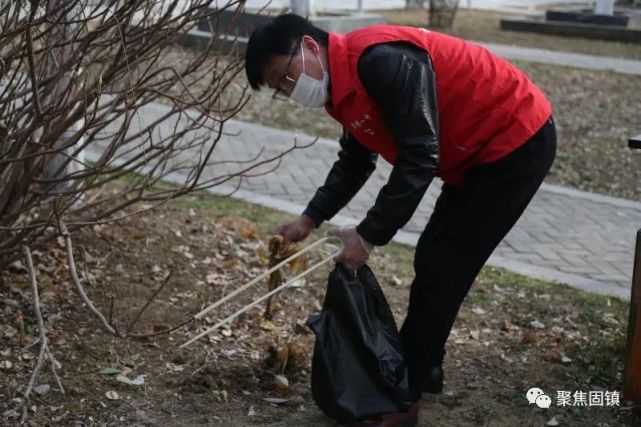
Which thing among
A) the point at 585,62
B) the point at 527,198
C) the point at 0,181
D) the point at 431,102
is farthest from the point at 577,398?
the point at 585,62

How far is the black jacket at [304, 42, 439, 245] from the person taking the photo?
2869 mm

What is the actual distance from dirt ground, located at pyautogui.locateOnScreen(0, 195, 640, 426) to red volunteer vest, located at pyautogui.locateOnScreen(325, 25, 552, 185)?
1044 mm

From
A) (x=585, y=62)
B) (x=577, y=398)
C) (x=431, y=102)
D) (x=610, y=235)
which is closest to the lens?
(x=431, y=102)

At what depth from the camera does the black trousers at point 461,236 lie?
3.18 meters

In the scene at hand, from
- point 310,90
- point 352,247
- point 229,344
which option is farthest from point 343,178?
point 229,344

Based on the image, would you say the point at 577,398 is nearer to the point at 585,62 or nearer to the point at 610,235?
the point at 610,235

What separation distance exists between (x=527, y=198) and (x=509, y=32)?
1471cm

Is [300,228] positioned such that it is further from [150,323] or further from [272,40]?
[150,323]

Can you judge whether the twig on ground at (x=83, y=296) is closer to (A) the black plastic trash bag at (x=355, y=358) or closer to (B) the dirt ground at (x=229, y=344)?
(B) the dirt ground at (x=229, y=344)

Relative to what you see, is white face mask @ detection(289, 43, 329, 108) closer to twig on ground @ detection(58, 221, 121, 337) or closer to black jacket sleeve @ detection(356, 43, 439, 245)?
black jacket sleeve @ detection(356, 43, 439, 245)

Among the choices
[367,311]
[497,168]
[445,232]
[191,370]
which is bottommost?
[191,370]

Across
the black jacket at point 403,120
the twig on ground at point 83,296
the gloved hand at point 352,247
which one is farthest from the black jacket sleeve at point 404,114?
the twig on ground at point 83,296

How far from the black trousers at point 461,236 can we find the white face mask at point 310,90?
0.60 m

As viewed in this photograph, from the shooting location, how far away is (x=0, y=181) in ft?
13.0
